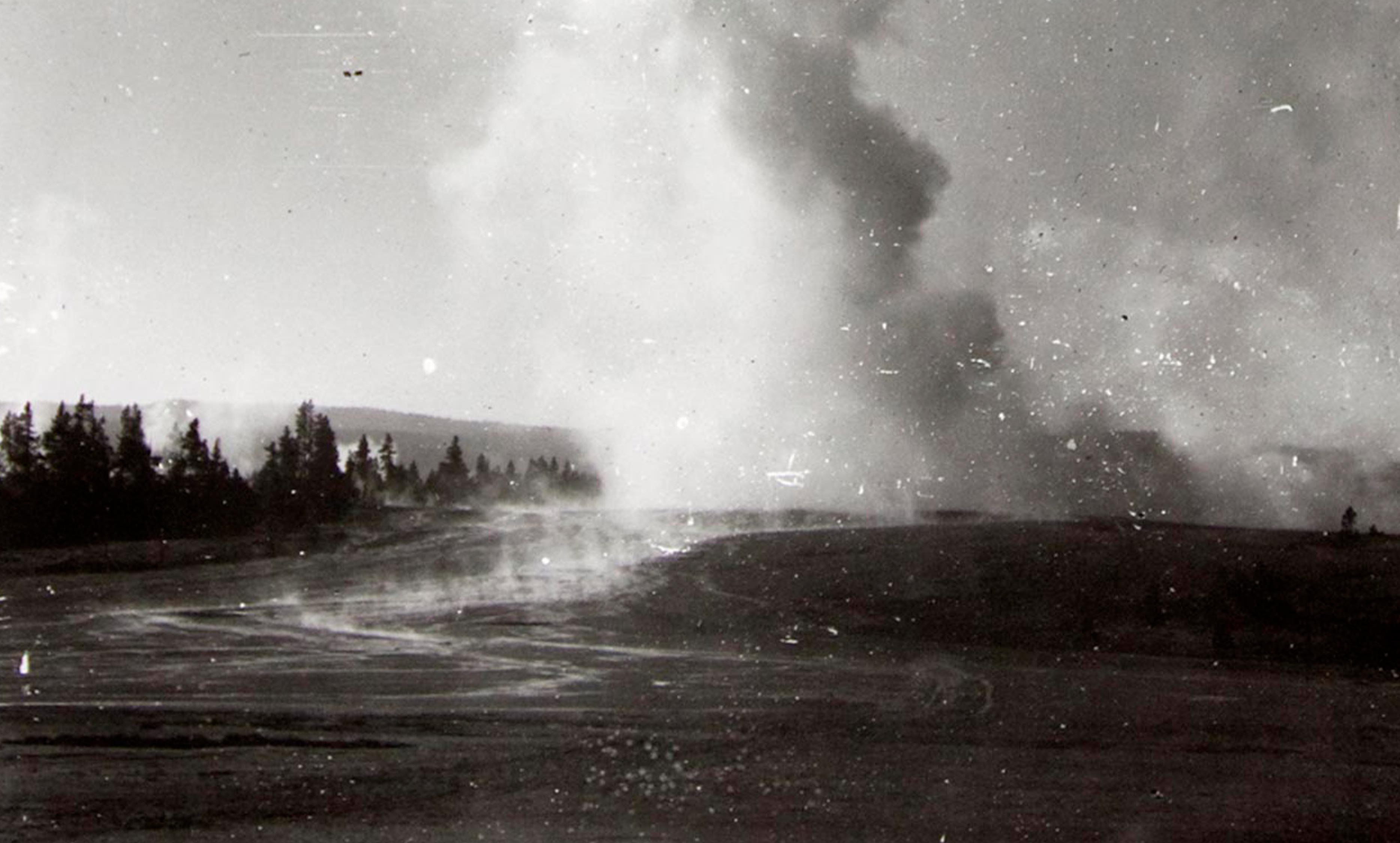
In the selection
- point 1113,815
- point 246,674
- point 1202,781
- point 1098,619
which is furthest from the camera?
point 1098,619

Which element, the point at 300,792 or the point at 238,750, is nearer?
the point at 300,792

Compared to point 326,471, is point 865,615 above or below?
below

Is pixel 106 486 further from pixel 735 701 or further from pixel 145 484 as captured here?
pixel 735 701

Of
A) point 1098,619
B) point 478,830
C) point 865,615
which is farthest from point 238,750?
point 1098,619

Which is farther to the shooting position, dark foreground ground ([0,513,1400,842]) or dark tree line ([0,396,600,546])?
dark tree line ([0,396,600,546])

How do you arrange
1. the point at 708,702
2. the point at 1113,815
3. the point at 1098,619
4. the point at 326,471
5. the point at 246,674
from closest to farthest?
the point at 1113,815 → the point at 708,702 → the point at 246,674 → the point at 1098,619 → the point at 326,471

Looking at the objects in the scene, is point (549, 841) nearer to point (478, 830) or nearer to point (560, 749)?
point (478, 830)

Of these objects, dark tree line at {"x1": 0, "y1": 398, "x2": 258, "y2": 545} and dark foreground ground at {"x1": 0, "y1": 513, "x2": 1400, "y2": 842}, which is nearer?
dark foreground ground at {"x1": 0, "y1": 513, "x2": 1400, "y2": 842}

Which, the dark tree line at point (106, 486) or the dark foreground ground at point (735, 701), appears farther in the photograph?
the dark tree line at point (106, 486)
